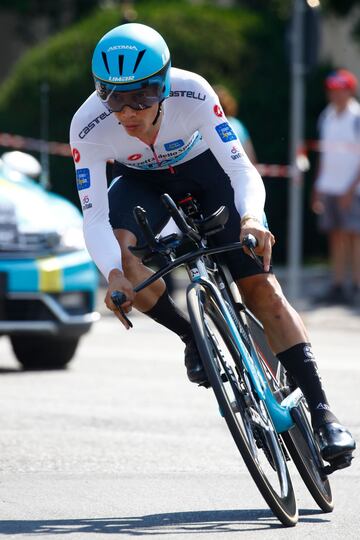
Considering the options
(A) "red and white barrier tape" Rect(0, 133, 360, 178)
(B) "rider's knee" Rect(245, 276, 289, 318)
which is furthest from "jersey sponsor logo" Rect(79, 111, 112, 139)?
(A) "red and white barrier tape" Rect(0, 133, 360, 178)

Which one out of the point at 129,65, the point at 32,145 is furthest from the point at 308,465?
the point at 32,145

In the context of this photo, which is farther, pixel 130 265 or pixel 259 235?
pixel 130 265

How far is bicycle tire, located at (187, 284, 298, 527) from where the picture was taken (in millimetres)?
5480

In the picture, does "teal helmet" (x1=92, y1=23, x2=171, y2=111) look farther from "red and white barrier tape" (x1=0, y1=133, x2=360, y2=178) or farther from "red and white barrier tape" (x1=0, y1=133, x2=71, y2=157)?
"red and white barrier tape" (x1=0, y1=133, x2=71, y2=157)

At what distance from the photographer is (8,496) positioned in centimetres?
639

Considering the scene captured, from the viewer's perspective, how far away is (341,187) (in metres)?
14.6

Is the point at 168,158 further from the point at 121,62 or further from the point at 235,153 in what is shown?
the point at 121,62

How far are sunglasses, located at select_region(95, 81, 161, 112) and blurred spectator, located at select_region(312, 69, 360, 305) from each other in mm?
8573

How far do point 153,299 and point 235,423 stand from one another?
97 centimetres

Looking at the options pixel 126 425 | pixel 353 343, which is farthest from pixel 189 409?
pixel 353 343

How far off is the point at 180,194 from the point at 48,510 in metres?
1.39

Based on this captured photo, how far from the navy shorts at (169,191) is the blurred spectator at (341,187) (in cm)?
804

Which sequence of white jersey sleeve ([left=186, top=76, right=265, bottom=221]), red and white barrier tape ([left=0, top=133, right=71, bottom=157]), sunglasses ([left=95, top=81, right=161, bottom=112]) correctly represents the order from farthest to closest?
red and white barrier tape ([left=0, top=133, right=71, bottom=157])
white jersey sleeve ([left=186, top=76, right=265, bottom=221])
sunglasses ([left=95, top=81, right=161, bottom=112])

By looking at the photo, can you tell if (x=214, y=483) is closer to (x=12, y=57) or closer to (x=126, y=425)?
(x=126, y=425)
